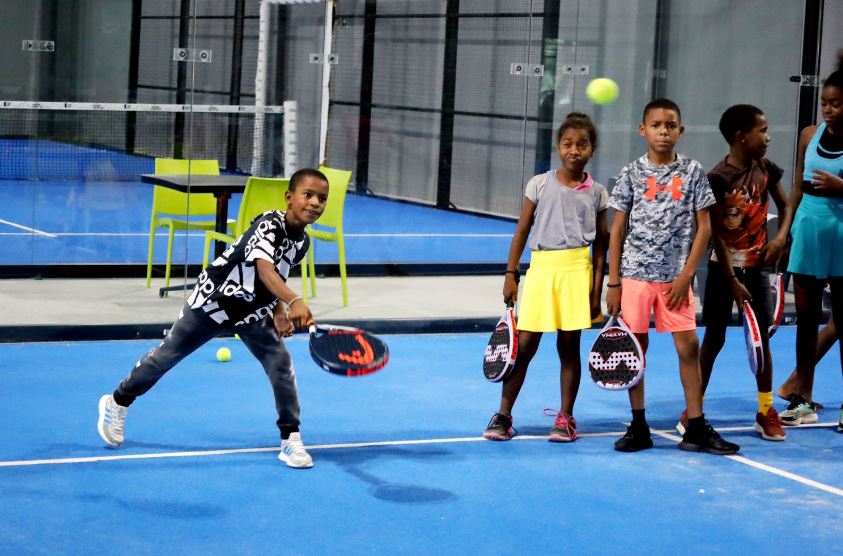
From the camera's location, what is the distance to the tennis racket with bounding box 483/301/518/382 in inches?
233

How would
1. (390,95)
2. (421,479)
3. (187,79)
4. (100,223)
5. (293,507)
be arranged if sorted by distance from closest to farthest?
(293,507) < (421,479) < (187,79) < (100,223) < (390,95)

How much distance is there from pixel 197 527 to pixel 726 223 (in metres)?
2.93

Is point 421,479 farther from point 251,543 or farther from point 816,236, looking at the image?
point 816,236

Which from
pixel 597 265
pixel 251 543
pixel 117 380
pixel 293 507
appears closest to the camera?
pixel 251 543

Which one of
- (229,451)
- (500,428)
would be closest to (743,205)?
(500,428)

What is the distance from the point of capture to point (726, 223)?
6145 millimetres

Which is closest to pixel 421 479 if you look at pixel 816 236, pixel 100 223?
pixel 816 236

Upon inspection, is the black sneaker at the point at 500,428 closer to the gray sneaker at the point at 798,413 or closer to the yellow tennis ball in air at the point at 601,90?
the gray sneaker at the point at 798,413

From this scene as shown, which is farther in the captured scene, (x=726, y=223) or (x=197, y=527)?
(x=726, y=223)

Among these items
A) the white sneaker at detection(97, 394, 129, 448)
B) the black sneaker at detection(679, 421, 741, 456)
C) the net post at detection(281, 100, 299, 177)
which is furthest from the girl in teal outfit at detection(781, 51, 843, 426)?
the net post at detection(281, 100, 299, 177)

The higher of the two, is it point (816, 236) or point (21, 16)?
point (21, 16)

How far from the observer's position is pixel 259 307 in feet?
17.9

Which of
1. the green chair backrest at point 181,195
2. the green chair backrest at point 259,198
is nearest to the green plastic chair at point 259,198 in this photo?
the green chair backrest at point 259,198

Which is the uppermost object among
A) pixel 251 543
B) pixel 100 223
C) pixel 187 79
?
pixel 187 79
